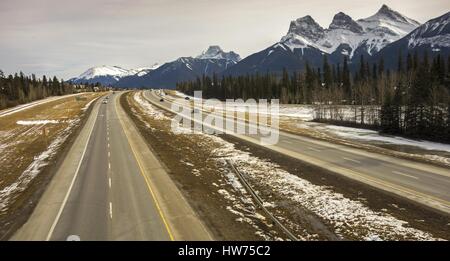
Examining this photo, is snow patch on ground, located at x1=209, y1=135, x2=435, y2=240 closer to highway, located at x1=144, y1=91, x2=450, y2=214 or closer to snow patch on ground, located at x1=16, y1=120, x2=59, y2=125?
highway, located at x1=144, y1=91, x2=450, y2=214

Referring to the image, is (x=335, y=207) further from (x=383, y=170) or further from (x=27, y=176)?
(x=27, y=176)

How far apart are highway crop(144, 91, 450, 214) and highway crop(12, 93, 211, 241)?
14.0 metres

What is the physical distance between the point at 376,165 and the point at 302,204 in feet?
42.4

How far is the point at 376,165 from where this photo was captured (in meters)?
35.4

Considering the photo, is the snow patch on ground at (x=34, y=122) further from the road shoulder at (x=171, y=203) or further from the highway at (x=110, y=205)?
the road shoulder at (x=171, y=203)

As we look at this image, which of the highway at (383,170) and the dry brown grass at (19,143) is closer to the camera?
the highway at (383,170)

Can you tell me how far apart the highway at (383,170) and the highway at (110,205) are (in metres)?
14.0

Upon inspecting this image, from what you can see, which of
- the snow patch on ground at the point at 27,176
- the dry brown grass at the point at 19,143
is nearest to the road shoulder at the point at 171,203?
the snow patch on ground at the point at 27,176

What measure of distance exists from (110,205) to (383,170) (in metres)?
21.7

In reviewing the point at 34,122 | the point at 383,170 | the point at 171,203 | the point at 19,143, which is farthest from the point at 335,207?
the point at 34,122

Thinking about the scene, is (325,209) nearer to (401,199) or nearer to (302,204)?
(302,204)

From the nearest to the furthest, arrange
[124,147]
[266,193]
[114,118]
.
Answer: [266,193], [124,147], [114,118]

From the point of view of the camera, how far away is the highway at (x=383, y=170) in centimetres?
2648

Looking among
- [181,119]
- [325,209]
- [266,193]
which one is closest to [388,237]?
[325,209]
